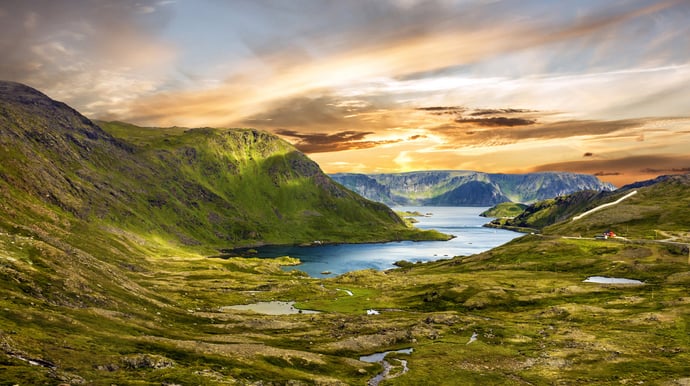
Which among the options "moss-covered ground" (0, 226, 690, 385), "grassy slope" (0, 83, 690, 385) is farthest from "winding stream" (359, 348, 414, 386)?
"grassy slope" (0, 83, 690, 385)

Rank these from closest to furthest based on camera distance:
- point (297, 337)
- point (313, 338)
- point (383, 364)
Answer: point (383, 364) < point (313, 338) < point (297, 337)

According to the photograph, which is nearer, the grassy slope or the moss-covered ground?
the moss-covered ground

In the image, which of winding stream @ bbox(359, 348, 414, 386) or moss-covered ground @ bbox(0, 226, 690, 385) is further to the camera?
winding stream @ bbox(359, 348, 414, 386)

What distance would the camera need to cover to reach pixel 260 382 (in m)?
78.9

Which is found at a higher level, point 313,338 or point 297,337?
point 297,337

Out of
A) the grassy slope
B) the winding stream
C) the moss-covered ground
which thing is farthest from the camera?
the winding stream

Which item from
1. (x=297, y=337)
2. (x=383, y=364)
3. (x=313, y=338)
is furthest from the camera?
(x=297, y=337)

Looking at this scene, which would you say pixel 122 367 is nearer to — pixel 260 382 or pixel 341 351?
pixel 260 382

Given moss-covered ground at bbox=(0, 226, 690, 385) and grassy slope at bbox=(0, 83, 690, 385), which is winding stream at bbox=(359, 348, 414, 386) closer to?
moss-covered ground at bbox=(0, 226, 690, 385)

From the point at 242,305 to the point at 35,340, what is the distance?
121 meters

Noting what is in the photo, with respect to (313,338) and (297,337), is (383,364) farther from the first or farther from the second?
(297,337)

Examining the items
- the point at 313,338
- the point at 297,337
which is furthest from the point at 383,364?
the point at 297,337

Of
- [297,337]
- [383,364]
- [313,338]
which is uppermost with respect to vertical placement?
[297,337]

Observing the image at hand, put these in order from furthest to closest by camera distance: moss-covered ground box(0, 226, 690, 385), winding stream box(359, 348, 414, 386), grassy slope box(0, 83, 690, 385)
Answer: winding stream box(359, 348, 414, 386) < grassy slope box(0, 83, 690, 385) < moss-covered ground box(0, 226, 690, 385)
